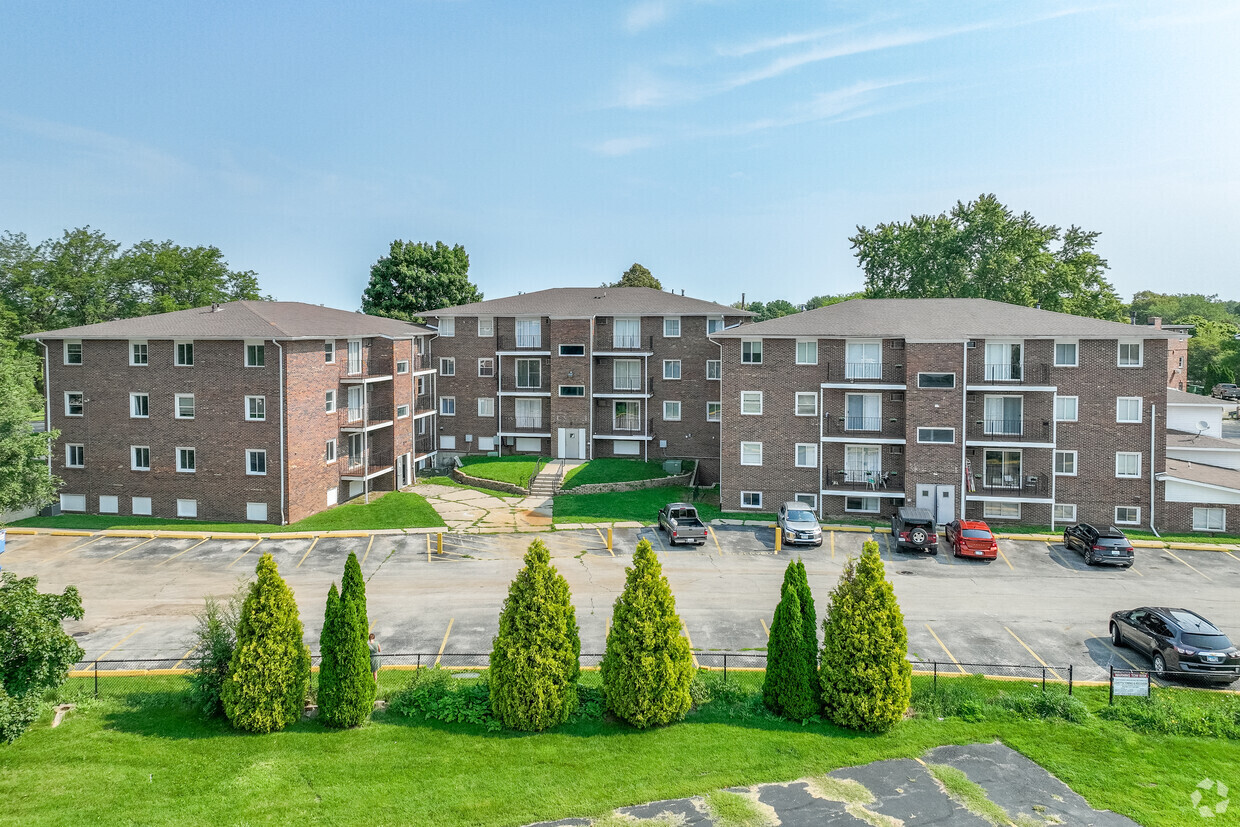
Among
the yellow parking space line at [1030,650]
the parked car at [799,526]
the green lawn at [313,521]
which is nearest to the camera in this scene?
the yellow parking space line at [1030,650]

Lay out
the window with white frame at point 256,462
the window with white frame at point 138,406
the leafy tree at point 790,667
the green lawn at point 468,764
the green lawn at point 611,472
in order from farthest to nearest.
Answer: the green lawn at point 611,472 → the window with white frame at point 138,406 → the window with white frame at point 256,462 → the leafy tree at point 790,667 → the green lawn at point 468,764

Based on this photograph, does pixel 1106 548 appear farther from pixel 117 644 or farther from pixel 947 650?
pixel 117 644

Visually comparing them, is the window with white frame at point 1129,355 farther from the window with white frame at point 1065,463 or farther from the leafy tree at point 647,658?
the leafy tree at point 647,658

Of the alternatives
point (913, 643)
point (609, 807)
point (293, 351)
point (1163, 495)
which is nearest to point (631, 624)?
point (609, 807)

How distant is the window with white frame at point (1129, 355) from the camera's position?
3447cm

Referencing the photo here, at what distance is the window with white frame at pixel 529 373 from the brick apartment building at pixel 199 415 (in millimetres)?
12876

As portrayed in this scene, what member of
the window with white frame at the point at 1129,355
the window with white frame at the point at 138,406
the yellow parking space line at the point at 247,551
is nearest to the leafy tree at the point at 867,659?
the yellow parking space line at the point at 247,551

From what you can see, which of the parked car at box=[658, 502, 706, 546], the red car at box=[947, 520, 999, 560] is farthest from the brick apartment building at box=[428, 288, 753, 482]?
the red car at box=[947, 520, 999, 560]

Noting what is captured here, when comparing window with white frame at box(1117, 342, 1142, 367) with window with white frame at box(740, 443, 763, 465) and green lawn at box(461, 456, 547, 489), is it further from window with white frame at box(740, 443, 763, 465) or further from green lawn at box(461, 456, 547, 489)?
green lawn at box(461, 456, 547, 489)

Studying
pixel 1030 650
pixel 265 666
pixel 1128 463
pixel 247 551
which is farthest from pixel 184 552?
pixel 1128 463

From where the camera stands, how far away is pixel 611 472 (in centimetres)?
4369

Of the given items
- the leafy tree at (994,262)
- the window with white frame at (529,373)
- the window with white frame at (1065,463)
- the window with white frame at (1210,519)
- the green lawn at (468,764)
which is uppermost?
the leafy tree at (994,262)

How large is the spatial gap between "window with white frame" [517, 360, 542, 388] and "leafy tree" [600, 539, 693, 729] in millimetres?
33624

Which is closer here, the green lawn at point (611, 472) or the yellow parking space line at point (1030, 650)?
the yellow parking space line at point (1030, 650)
